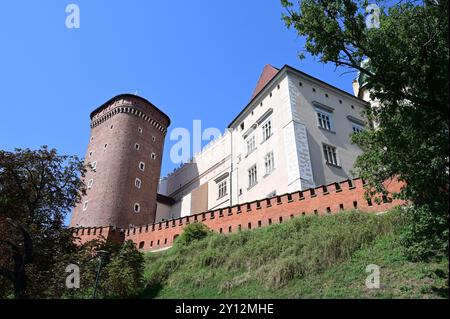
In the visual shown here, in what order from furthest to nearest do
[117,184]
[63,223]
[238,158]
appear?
[117,184] < [238,158] < [63,223]

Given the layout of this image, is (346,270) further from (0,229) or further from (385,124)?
(0,229)

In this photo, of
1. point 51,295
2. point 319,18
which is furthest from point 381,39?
point 51,295

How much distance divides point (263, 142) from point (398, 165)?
1731cm

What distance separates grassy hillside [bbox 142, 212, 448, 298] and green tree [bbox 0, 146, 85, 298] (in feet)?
13.8

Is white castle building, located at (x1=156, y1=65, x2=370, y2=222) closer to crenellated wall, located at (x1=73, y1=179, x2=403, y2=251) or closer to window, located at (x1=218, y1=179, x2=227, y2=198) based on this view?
Answer: window, located at (x1=218, y1=179, x2=227, y2=198)

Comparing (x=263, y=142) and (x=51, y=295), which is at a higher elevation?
(x=263, y=142)

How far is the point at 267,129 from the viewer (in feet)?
94.7

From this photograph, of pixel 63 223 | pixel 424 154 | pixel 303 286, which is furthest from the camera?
pixel 63 223

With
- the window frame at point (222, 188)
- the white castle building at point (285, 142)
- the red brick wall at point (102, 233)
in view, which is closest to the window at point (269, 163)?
the white castle building at point (285, 142)

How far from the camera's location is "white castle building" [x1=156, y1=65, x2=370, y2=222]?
82.7ft

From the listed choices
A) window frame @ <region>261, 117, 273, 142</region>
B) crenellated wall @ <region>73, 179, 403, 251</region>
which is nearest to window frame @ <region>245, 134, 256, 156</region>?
window frame @ <region>261, 117, 273, 142</region>

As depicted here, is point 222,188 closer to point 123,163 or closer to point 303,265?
point 123,163

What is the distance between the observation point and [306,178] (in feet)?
78.2

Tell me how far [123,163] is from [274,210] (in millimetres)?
17599
